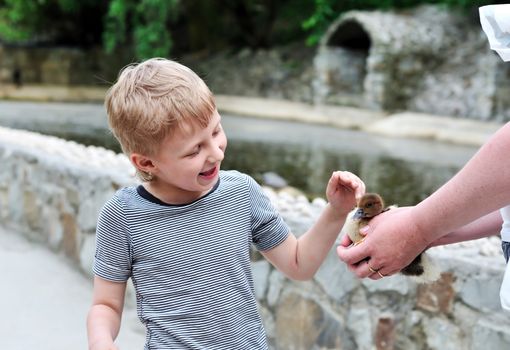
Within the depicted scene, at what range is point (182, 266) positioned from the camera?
1462 mm

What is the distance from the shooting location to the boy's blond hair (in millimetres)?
1369

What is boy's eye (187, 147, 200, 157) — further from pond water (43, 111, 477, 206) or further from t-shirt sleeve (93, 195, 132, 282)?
pond water (43, 111, 477, 206)

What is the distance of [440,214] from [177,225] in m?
0.53

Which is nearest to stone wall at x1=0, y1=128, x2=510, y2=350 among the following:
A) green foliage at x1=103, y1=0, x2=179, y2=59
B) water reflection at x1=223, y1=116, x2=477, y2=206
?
water reflection at x1=223, y1=116, x2=477, y2=206

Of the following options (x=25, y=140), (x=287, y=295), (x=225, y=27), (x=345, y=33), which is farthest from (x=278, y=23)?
(x=287, y=295)

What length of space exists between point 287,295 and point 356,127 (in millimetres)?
→ 9305

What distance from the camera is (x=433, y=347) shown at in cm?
217

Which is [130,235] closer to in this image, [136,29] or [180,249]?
[180,249]

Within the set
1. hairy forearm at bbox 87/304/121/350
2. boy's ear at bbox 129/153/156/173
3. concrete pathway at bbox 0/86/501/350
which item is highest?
boy's ear at bbox 129/153/156/173

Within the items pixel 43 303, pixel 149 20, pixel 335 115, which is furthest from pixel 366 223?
pixel 149 20

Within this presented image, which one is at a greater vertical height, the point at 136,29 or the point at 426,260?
the point at 426,260

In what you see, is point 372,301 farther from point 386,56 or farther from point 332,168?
point 386,56

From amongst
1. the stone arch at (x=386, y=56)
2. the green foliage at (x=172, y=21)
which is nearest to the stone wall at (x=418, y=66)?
the stone arch at (x=386, y=56)

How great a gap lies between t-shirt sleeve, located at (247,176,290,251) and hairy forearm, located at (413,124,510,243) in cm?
39
